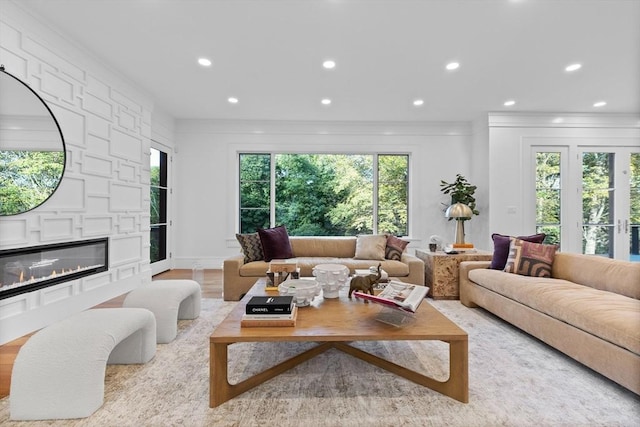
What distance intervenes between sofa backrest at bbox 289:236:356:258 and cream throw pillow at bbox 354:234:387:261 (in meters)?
0.17

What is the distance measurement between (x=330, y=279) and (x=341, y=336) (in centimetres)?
68

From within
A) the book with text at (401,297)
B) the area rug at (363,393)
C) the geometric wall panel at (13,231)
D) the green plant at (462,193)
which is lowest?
the area rug at (363,393)

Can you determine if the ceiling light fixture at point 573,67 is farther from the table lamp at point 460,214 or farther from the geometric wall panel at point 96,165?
the geometric wall panel at point 96,165

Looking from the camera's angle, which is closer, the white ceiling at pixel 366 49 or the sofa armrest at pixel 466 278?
the white ceiling at pixel 366 49

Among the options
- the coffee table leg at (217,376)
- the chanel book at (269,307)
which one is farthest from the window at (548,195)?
the coffee table leg at (217,376)

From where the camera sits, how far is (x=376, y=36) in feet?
9.39

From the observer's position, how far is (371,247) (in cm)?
397

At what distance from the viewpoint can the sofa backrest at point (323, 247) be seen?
4.21 metres

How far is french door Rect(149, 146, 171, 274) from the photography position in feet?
15.9

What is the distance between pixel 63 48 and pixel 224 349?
10.7 feet

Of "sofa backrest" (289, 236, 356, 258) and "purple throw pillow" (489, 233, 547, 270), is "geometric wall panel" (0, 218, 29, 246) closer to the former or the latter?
"sofa backrest" (289, 236, 356, 258)

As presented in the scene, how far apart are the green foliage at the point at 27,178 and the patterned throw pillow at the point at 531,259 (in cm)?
433

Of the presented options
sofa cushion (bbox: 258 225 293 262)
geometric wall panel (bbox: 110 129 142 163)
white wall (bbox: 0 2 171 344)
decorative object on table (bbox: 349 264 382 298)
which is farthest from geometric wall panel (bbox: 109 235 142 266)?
decorative object on table (bbox: 349 264 382 298)

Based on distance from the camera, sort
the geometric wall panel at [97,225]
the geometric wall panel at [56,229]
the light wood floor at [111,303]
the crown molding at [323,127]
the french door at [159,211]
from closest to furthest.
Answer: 1. the light wood floor at [111,303]
2. the geometric wall panel at [56,229]
3. the geometric wall panel at [97,225]
4. the french door at [159,211]
5. the crown molding at [323,127]
